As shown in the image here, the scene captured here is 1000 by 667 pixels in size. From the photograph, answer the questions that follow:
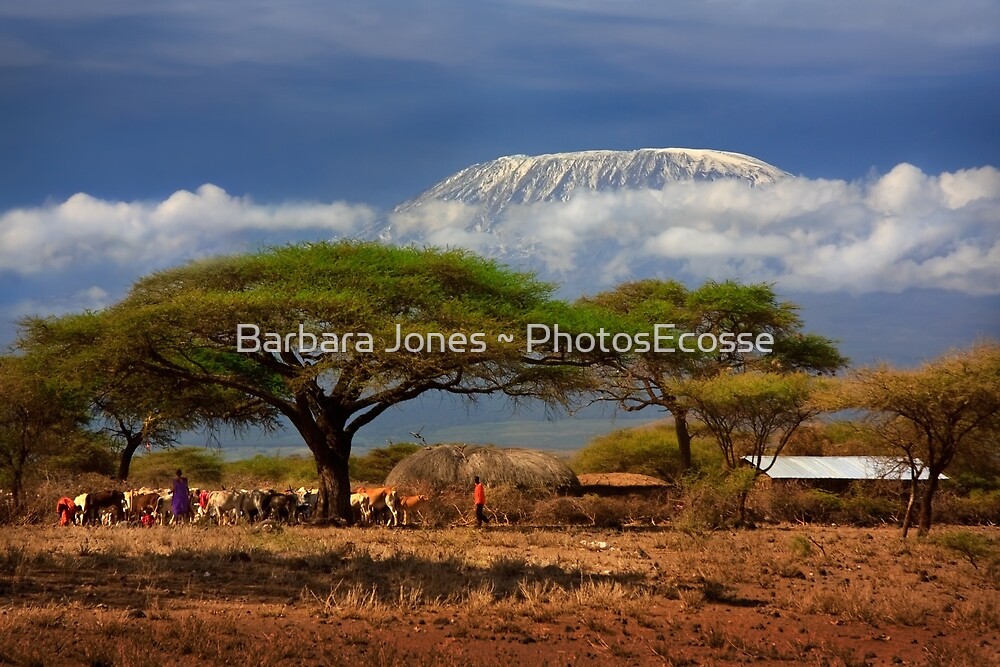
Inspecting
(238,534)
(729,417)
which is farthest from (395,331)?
(729,417)

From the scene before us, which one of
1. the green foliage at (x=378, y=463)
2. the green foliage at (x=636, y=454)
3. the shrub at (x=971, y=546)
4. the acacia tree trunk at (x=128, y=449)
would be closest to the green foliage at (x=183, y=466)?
the acacia tree trunk at (x=128, y=449)

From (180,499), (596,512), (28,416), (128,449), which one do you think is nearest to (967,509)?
(596,512)

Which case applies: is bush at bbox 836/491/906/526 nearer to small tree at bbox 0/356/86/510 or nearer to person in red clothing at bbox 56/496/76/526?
person in red clothing at bbox 56/496/76/526

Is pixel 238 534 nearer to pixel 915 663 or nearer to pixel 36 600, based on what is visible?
pixel 36 600

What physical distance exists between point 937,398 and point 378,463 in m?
26.0

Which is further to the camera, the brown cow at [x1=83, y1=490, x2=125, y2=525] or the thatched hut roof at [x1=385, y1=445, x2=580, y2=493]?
the thatched hut roof at [x1=385, y1=445, x2=580, y2=493]

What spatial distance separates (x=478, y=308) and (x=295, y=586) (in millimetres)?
13907

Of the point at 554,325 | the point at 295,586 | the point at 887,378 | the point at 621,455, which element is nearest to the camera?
the point at 295,586

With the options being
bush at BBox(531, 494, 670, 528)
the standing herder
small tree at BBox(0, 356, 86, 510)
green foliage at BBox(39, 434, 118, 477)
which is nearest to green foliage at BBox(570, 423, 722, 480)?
bush at BBox(531, 494, 670, 528)

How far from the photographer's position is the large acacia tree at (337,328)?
23.8 metres

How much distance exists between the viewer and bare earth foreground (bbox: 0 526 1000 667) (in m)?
10.4

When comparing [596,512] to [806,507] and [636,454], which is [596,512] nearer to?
[806,507]

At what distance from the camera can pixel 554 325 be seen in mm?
26172

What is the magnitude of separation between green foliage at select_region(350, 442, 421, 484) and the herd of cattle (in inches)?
599
